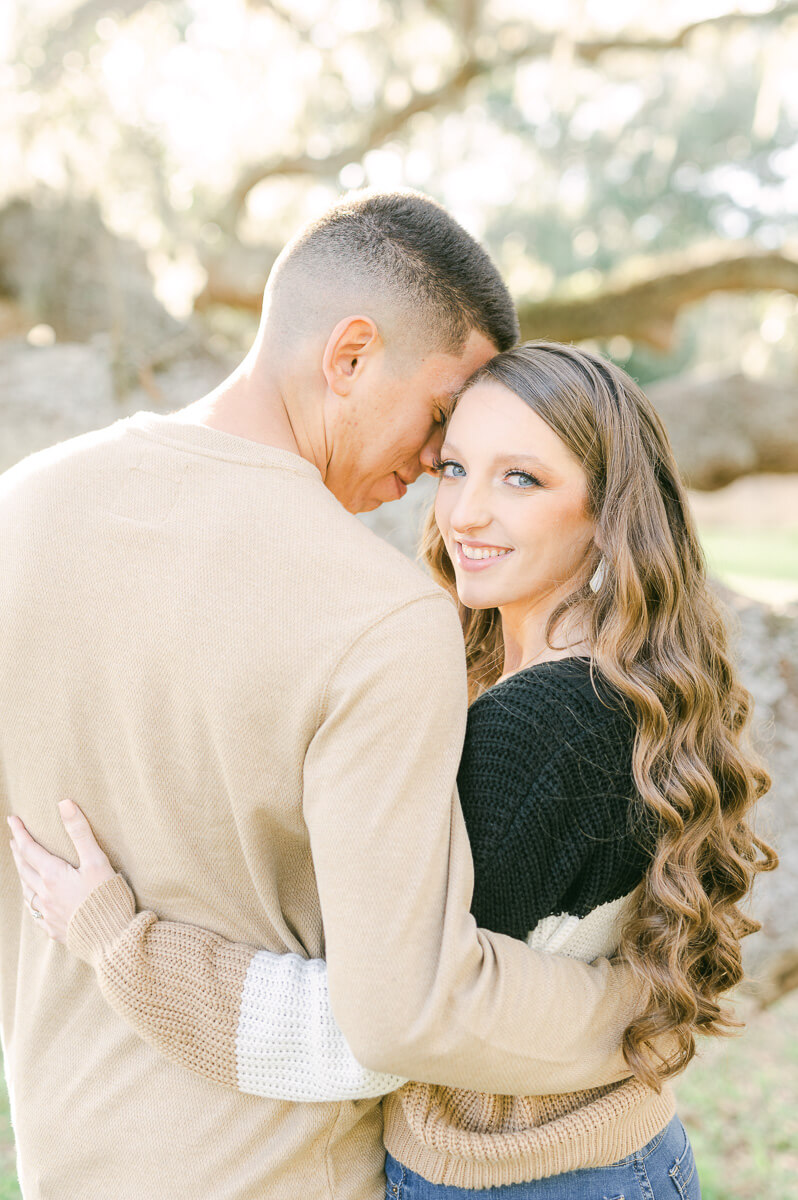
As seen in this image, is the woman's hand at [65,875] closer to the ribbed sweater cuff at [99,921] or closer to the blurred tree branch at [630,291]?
the ribbed sweater cuff at [99,921]

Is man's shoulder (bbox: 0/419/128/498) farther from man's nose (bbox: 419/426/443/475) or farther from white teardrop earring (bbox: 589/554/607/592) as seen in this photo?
white teardrop earring (bbox: 589/554/607/592)

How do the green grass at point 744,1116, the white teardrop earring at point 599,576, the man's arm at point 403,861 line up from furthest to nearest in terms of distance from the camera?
the green grass at point 744,1116 < the white teardrop earring at point 599,576 < the man's arm at point 403,861

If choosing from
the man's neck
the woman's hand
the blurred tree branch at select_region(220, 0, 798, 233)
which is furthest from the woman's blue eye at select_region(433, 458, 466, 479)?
the blurred tree branch at select_region(220, 0, 798, 233)

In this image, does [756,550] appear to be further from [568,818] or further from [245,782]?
[245,782]

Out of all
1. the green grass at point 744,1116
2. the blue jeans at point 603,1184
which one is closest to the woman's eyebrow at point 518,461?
the blue jeans at point 603,1184

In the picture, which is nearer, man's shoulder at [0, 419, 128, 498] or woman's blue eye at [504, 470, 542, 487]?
man's shoulder at [0, 419, 128, 498]

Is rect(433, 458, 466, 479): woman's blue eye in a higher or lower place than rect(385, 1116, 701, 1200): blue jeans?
higher

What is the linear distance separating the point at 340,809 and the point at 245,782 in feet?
0.56

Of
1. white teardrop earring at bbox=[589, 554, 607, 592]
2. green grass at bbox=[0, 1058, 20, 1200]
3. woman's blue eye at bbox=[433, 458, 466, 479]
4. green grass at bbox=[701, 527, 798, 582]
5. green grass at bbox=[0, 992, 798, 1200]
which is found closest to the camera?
white teardrop earring at bbox=[589, 554, 607, 592]

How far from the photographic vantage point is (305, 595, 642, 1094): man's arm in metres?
1.25

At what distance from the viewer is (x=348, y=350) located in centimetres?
175

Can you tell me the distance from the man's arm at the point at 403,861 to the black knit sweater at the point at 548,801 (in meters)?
0.12

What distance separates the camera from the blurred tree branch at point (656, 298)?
623cm

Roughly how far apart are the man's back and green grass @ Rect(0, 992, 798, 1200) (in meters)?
2.28
